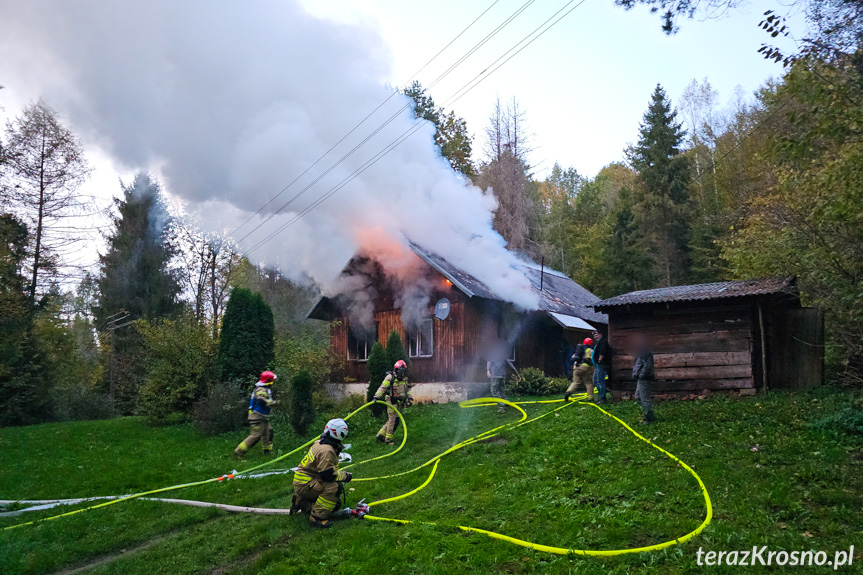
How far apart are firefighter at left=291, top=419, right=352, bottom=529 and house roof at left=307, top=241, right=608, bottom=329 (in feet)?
34.9

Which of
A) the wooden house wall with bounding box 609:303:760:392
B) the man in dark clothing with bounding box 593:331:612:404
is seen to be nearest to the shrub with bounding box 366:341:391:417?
the man in dark clothing with bounding box 593:331:612:404

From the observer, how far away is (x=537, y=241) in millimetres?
40781

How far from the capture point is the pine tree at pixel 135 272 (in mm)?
31688

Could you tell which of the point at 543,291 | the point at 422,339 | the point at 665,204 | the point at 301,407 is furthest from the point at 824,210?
the point at 665,204

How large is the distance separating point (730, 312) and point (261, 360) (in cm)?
1442

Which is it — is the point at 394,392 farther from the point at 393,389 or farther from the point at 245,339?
the point at 245,339

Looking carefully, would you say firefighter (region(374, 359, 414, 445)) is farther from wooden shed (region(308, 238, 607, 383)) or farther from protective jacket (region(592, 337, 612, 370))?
protective jacket (region(592, 337, 612, 370))

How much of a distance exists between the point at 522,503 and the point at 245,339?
13.0m

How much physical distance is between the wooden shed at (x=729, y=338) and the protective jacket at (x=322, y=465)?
10339 mm

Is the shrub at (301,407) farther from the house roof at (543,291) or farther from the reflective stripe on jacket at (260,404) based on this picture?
the house roof at (543,291)

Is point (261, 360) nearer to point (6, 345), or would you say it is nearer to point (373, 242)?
point (373, 242)

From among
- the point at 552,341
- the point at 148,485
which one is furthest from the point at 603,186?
the point at 148,485

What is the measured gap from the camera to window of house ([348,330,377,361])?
23.2 meters

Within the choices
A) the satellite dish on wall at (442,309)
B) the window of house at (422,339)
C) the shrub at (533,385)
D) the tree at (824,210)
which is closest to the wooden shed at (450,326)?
the window of house at (422,339)
